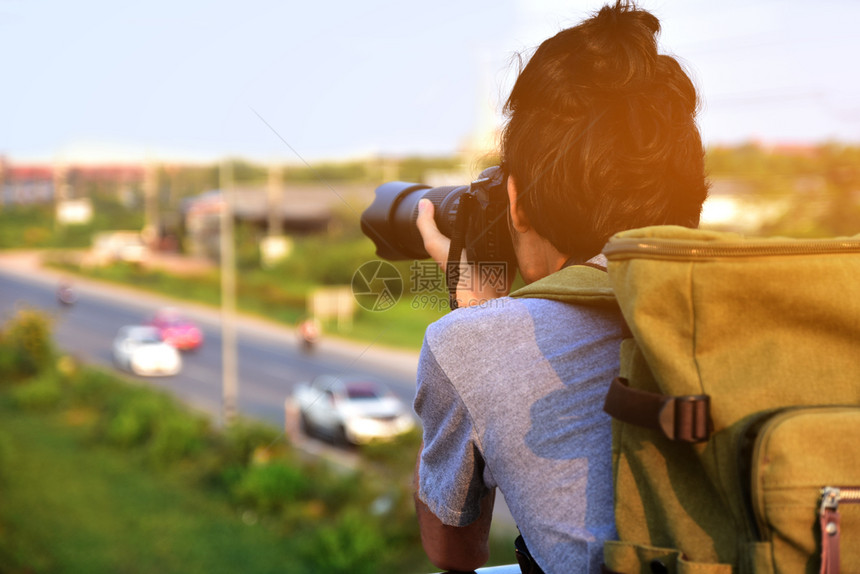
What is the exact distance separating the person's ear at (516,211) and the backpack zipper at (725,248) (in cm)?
19

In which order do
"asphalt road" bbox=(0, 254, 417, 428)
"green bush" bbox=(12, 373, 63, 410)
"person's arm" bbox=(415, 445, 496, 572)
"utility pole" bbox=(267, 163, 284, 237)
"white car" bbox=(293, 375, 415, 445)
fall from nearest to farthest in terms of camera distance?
"person's arm" bbox=(415, 445, 496, 572), "utility pole" bbox=(267, 163, 284, 237), "white car" bbox=(293, 375, 415, 445), "green bush" bbox=(12, 373, 63, 410), "asphalt road" bbox=(0, 254, 417, 428)

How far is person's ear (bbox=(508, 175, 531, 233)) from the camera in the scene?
1.98 ft

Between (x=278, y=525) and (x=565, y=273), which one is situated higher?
(x=565, y=273)

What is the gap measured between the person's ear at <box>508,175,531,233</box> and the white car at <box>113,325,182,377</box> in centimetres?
1198

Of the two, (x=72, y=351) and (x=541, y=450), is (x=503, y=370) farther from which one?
(x=72, y=351)

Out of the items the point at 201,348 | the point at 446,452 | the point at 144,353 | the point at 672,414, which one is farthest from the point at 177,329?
the point at 672,414

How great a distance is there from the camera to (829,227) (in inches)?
275

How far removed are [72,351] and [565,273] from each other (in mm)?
12132

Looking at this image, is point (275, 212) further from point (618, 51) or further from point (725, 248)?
point (725, 248)

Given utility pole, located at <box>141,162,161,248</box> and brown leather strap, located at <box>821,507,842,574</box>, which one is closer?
brown leather strap, located at <box>821,507,842,574</box>

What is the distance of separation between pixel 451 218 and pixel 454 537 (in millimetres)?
264

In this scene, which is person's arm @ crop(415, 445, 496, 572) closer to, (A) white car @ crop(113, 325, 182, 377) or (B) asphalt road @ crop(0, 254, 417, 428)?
(B) asphalt road @ crop(0, 254, 417, 428)

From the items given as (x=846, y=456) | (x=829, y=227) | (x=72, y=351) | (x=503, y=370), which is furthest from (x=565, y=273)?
(x=72, y=351)

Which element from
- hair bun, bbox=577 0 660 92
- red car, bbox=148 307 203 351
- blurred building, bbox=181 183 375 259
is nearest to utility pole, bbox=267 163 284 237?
blurred building, bbox=181 183 375 259
